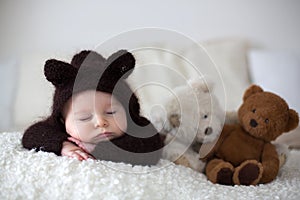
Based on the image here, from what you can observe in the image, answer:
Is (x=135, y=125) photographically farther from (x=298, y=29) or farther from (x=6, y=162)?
(x=298, y=29)

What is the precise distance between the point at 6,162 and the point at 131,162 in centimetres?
26

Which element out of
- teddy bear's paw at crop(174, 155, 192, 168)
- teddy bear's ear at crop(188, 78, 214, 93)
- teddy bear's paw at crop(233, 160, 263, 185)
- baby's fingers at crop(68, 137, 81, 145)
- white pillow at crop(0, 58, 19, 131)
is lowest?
white pillow at crop(0, 58, 19, 131)

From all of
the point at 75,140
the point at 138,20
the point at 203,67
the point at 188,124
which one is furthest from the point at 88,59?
the point at 138,20

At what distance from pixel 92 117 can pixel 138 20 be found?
47.6 inches

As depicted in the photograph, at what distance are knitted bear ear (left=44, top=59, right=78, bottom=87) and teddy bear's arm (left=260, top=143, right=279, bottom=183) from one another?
51 cm

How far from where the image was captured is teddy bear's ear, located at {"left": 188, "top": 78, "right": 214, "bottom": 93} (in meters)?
0.98

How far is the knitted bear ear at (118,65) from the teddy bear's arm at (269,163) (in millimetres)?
407

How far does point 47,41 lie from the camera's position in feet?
6.02

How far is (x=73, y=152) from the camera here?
79 centimetres

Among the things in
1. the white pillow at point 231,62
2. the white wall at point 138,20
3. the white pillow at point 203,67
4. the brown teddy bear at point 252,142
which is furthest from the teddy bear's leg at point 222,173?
the white wall at point 138,20

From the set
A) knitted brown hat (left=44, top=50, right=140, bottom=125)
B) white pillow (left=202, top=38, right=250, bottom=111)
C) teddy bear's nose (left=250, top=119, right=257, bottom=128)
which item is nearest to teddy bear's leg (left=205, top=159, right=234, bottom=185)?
teddy bear's nose (left=250, top=119, right=257, bottom=128)

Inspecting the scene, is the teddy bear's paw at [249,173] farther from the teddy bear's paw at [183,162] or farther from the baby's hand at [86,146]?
the baby's hand at [86,146]

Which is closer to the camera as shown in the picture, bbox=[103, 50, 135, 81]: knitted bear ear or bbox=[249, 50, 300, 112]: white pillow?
bbox=[103, 50, 135, 81]: knitted bear ear

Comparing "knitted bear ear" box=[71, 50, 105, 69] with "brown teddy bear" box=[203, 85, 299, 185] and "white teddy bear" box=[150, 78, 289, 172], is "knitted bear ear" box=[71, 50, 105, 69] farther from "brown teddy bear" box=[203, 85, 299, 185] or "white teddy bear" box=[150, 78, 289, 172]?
"brown teddy bear" box=[203, 85, 299, 185]
